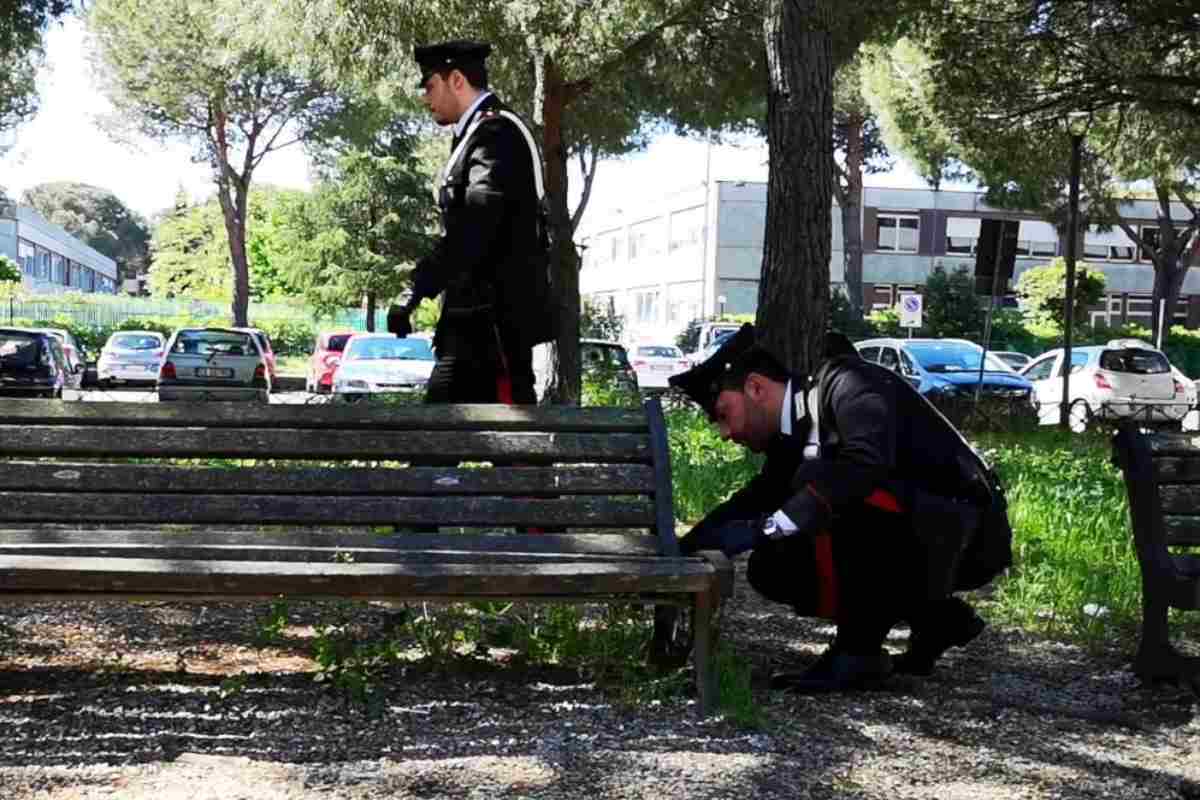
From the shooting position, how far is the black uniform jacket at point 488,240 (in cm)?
469

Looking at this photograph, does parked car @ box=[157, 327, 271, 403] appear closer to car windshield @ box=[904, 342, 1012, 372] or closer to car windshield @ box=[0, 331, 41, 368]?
car windshield @ box=[0, 331, 41, 368]

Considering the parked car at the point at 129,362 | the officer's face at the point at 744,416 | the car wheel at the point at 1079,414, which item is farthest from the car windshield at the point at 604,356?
the officer's face at the point at 744,416

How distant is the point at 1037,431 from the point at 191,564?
16.6m

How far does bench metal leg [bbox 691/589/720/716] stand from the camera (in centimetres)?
399

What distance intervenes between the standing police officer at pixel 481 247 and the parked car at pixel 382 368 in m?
13.3

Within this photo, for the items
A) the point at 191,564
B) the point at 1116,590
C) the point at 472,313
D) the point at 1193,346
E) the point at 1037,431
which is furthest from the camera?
the point at 1193,346

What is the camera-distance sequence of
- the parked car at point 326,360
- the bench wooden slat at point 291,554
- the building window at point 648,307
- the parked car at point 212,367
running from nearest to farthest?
the bench wooden slat at point 291,554 → the parked car at point 212,367 → the parked car at point 326,360 → the building window at point 648,307

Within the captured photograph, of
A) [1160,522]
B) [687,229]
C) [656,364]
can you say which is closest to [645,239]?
[687,229]

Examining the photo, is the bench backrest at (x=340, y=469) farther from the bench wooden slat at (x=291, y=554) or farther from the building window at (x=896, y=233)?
the building window at (x=896, y=233)

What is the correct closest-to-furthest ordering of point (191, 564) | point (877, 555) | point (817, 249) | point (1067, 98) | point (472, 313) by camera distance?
point (191, 564), point (877, 555), point (472, 313), point (817, 249), point (1067, 98)

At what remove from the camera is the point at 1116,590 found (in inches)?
247

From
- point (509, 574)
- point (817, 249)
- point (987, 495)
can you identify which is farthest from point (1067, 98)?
point (509, 574)

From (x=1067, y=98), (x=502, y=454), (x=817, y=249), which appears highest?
(x=1067, y=98)

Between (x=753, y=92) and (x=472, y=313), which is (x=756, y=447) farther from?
(x=753, y=92)
